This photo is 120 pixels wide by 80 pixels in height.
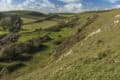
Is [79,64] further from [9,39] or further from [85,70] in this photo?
[9,39]

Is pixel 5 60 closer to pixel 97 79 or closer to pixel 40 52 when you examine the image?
pixel 40 52

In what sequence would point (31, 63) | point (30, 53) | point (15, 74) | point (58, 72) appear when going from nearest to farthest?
point (58, 72), point (15, 74), point (31, 63), point (30, 53)

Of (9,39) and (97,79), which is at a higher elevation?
(97,79)

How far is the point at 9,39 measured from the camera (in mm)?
119875

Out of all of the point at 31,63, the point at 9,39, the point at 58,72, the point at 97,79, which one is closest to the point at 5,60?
the point at 31,63

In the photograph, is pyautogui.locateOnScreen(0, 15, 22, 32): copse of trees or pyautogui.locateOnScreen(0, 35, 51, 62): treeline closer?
Result: pyautogui.locateOnScreen(0, 35, 51, 62): treeline

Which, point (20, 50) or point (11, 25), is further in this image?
point (11, 25)

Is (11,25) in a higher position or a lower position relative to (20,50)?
higher

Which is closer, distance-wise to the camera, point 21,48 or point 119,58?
point 119,58

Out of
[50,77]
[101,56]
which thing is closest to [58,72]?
[50,77]

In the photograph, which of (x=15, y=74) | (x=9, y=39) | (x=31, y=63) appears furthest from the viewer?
(x=9, y=39)

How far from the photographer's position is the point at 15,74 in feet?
245

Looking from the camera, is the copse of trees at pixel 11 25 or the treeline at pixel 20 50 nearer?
the treeline at pixel 20 50

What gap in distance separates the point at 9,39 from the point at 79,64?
84089mm
